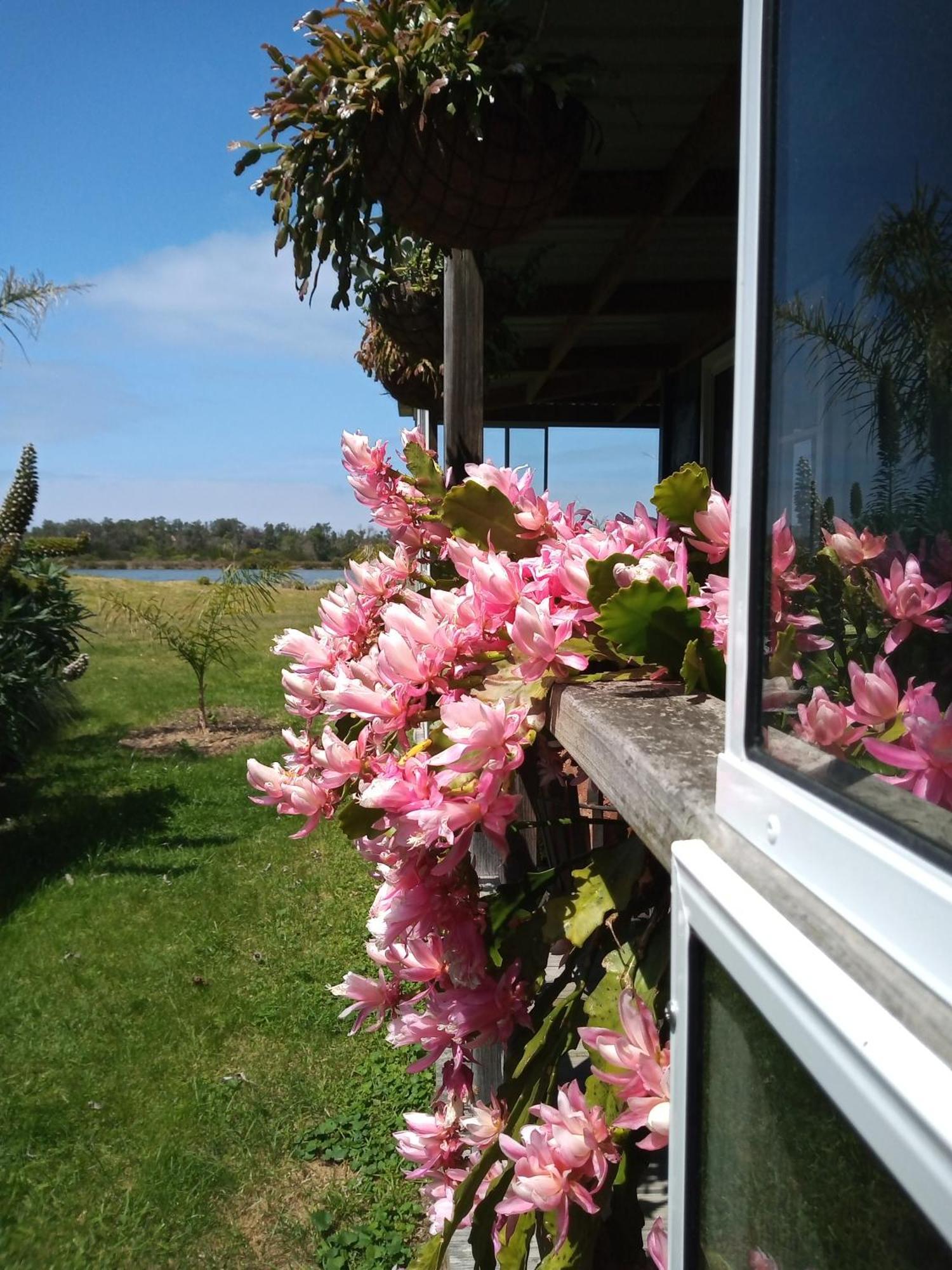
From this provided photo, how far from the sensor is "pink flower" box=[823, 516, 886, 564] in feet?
1.82

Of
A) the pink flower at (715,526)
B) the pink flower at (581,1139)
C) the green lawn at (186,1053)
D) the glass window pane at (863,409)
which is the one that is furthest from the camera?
the green lawn at (186,1053)

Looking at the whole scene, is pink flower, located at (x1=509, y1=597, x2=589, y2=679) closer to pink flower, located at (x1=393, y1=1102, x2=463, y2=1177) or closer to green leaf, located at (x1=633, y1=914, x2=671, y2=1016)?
green leaf, located at (x1=633, y1=914, x2=671, y2=1016)

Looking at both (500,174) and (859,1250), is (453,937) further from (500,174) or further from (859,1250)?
(500,174)

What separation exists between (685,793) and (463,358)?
204cm

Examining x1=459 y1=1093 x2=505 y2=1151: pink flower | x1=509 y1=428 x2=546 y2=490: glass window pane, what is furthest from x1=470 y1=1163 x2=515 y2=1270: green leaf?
x1=509 y1=428 x2=546 y2=490: glass window pane

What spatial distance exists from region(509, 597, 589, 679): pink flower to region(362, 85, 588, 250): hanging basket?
145cm

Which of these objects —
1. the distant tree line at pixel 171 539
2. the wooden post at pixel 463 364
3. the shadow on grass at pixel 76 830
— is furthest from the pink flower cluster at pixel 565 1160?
the distant tree line at pixel 171 539

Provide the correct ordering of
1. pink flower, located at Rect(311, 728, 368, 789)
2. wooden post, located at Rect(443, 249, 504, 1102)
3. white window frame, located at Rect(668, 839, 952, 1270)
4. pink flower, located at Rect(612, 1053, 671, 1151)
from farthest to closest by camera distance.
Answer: wooden post, located at Rect(443, 249, 504, 1102)
pink flower, located at Rect(311, 728, 368, 789)
pink flower, located at Rect(612, 1053, 671, 1151)
white window frame, located at Rect(668, 839, 952, 1270)

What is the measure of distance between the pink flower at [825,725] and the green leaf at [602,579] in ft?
1.72

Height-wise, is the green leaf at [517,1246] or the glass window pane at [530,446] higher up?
the glass window pane at [530,446]

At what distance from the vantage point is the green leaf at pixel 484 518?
143 cm

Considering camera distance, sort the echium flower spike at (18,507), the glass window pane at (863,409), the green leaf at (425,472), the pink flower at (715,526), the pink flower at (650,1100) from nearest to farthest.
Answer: the glass window pane at (863,409), the pink flower at (650,1100), the pink flower at (715,526), the green leaf at (425,472), the echium flower spike at (18,507)

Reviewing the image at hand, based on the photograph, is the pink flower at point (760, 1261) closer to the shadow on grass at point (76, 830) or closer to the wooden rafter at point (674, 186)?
the wooden rafter at point (674, 186)

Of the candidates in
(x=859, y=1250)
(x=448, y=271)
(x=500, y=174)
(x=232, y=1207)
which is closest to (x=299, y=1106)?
(x=232, y=1207)
